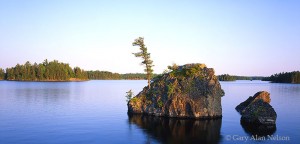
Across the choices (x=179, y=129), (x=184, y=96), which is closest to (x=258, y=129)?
(x=179, y=129)

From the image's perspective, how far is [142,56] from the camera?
72.5 metres

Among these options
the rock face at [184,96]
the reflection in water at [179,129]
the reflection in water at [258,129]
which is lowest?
the reflection in water at [258,129]

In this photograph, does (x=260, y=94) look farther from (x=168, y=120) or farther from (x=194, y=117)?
(x=168, y=120)

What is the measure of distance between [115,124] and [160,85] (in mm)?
16044

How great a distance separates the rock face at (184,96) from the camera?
5816 cm

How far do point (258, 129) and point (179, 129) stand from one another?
46.0 ft

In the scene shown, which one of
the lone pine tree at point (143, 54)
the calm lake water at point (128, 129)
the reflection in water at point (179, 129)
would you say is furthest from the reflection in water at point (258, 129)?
the lone pine tree at point (143, 54)

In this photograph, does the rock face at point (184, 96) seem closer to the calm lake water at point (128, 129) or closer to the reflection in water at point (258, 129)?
the calm lake water at point (128, 129)

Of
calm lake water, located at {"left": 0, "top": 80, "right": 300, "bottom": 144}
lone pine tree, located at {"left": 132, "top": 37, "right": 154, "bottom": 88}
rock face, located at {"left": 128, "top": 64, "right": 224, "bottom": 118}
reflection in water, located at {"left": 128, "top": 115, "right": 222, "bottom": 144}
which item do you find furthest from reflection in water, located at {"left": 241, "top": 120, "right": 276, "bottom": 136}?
lone pine tree, located at {"left": 132, "top": 37, "right": 154, "bottom": 88}

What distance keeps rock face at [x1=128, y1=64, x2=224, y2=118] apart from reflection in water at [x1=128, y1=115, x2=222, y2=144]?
2514 millimetres

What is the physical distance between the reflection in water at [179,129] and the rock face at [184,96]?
2.51 meters

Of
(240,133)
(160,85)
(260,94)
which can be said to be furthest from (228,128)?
(260,94)

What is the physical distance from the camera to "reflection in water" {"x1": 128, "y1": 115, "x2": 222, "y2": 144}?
40.8m

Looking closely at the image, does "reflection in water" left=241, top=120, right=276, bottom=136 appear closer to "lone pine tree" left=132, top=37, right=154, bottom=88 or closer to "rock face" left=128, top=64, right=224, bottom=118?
"rock face" left=128, top=64, right=224, bottom=118
